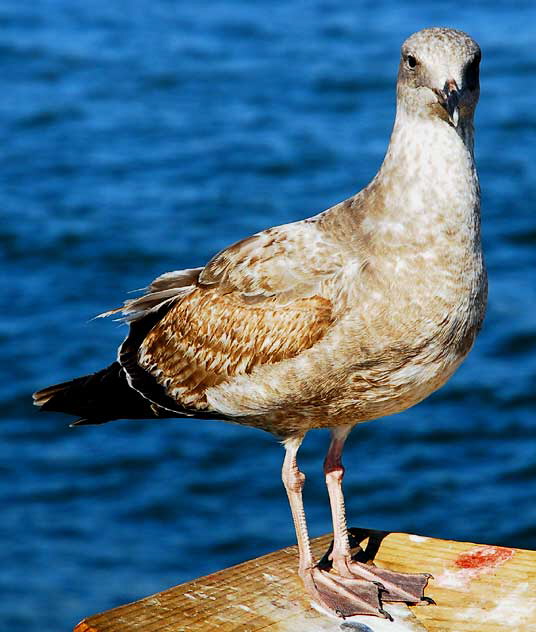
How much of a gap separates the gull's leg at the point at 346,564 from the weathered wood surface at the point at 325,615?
0.06 meters

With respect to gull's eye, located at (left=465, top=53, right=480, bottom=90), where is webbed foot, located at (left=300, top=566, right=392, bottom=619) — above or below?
below

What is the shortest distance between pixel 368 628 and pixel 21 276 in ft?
28.8

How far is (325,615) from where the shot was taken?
5.23 m

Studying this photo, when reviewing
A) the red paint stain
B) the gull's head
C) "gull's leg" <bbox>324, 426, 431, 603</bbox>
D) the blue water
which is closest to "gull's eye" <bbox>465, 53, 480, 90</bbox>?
the gull's head

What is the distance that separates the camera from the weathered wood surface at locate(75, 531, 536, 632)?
4.91 metres

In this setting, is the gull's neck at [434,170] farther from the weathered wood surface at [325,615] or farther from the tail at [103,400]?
the tail at [103,400]

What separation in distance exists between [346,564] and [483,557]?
58cm

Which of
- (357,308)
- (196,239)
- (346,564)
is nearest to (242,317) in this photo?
(357,308)

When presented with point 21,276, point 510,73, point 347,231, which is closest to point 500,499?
point 21,276

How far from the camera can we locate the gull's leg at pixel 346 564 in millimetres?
5379

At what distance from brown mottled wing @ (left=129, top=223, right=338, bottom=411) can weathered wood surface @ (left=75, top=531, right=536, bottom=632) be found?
858 millimetres

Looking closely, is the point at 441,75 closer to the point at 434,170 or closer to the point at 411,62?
the point at 411,62

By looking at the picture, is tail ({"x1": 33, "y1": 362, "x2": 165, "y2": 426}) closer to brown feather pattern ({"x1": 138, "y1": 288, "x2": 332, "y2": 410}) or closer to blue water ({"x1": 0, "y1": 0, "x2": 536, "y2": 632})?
brown feather pattern ({"x1": 138, "y1": 288, "x2": 332, "y2": 410})

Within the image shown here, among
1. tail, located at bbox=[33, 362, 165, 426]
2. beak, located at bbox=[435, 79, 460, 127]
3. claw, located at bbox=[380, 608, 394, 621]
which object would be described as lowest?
claw, located at bbox=[380, 608, 394, 621]
